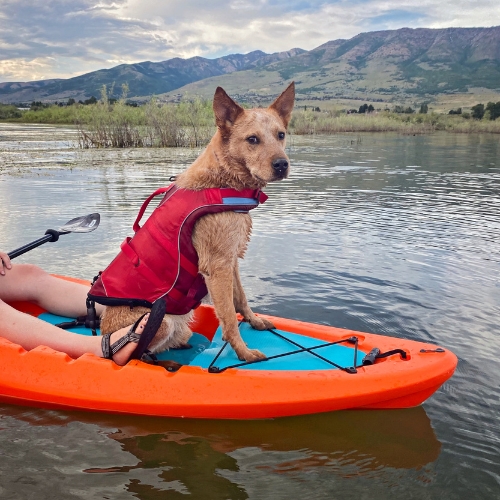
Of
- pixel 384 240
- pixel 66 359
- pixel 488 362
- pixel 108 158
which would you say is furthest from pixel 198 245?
pixel 108 158

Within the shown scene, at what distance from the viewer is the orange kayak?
12.1ft

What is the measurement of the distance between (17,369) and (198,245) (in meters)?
1.67

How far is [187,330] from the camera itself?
14.4 feet

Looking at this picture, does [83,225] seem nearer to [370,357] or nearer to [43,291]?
[43,291]

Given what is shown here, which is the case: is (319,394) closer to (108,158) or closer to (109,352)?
(109,352)

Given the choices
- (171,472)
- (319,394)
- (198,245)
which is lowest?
(171,472)

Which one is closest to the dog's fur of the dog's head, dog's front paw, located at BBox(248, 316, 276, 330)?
the dog's head

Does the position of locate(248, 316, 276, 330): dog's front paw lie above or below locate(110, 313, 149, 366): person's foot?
below

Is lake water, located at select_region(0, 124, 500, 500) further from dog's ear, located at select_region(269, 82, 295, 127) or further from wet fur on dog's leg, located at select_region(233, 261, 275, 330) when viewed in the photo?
dog's ear, located at select_region(269, 82, 295, 127)

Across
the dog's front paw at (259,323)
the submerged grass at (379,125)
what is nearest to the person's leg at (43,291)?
the dog's front paw at (259,323)

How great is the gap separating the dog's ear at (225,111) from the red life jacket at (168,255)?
51 cm

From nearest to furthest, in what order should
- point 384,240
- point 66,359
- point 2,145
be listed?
point 66,359
point 384,240
point 2,145

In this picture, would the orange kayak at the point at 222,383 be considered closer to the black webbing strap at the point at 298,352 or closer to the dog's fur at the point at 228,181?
the black webbing strap at the point at 298,352

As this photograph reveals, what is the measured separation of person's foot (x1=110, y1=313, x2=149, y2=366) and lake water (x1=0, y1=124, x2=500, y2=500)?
0.43m
